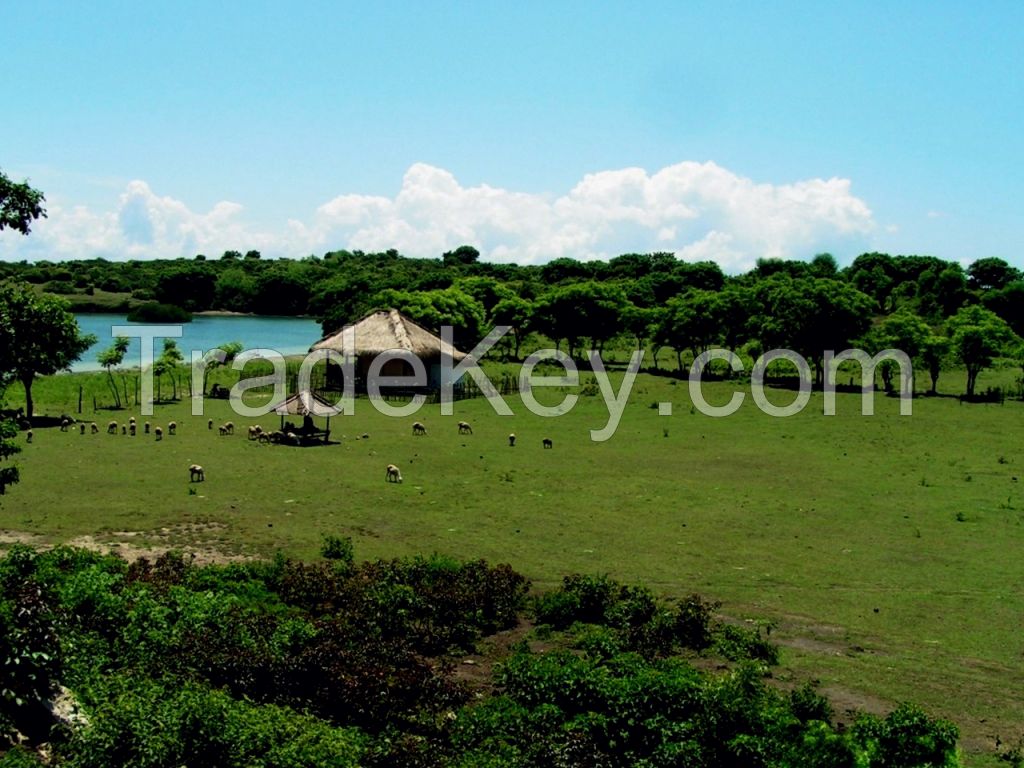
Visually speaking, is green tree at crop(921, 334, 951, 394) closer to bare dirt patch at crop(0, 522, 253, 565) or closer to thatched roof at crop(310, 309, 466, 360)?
thatched roof at crop(310, 309, 466, 360)

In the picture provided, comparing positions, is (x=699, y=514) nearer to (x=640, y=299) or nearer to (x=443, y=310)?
(x=443, y=310)

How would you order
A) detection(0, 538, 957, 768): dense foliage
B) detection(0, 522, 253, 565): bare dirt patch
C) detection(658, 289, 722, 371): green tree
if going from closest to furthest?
1. detection(0, 538, 957, 768): dense foliage
2. detection(0, 522, 253, 565): bare dirt patch
3. detection(658, 289, 722, 371): green tree

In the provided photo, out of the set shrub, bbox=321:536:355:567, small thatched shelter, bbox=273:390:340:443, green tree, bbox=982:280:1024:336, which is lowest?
shrub, bbox=321:536:355:567

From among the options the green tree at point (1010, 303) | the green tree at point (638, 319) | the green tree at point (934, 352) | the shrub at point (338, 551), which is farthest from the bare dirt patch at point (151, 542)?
the green tree at point (1010, 303)

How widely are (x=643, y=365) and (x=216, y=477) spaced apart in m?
39.5

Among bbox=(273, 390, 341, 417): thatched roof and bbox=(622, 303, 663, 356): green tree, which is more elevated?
bbox=(622, 303, 663, 356): green tree

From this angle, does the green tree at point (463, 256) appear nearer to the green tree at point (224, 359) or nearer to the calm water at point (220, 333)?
the calm water at point (220, 333)

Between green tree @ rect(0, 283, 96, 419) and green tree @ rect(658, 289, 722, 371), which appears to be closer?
green tree @ rect(0, 283, 96, 419)

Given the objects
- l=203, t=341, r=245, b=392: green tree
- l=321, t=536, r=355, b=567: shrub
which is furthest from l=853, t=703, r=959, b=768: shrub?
l=203, t=341, r=245, b=392: green tree

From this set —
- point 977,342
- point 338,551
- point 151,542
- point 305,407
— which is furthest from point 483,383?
point 338,551

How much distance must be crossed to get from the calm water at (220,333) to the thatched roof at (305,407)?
137 ft

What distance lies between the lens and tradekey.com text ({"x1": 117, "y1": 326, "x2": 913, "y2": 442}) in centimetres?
3994

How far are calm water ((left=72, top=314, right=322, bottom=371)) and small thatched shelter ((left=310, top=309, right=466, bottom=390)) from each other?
28.6m

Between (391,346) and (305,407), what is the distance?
50.0 ft
